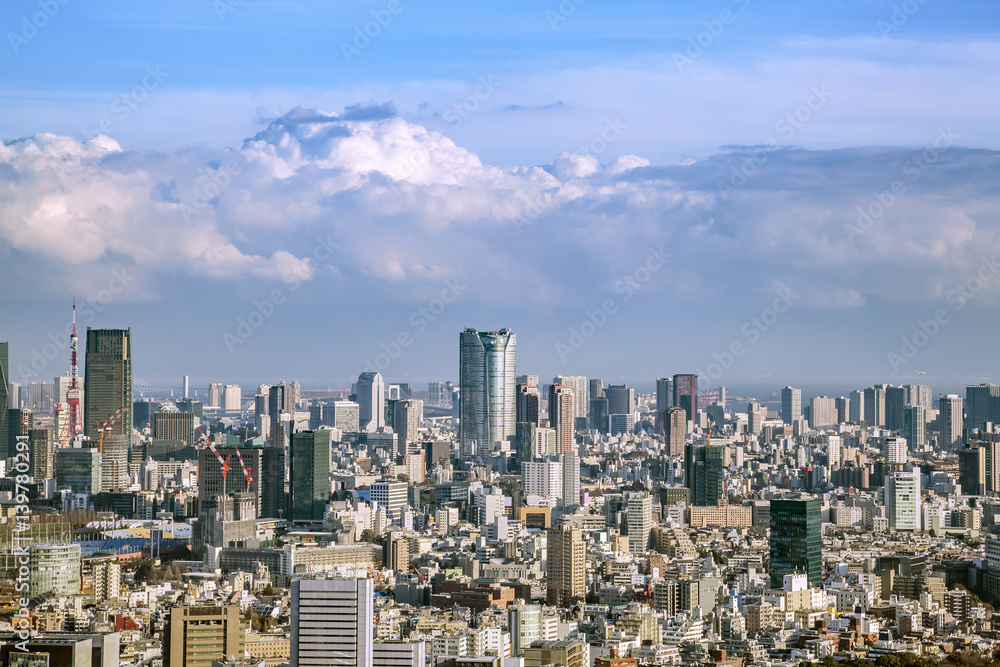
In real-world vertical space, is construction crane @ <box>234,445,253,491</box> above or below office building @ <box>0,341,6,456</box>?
below

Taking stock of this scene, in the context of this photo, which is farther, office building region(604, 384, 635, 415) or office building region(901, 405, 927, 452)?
office building region(604, 384, 635, 415)

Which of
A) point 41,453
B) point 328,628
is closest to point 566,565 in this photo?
point 328,628

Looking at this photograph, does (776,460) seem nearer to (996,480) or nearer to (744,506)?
(996,480)

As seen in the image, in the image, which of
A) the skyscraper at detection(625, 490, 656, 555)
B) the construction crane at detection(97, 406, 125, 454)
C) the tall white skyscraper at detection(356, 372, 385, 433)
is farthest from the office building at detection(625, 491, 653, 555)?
the tall white skyscraper at detection(356, 372, 385, 433)

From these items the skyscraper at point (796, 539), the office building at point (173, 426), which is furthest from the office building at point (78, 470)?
the skyscraper at point (796, 539)

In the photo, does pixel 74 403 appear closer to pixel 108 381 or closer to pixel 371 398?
pixel 108 381

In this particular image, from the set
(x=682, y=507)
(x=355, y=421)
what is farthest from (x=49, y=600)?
(x=355, y=421)

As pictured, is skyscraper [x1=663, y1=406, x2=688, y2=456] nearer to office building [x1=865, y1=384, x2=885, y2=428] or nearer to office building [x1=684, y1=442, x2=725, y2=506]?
office building [x1=865, y1=384, x2=885, y2=428]
